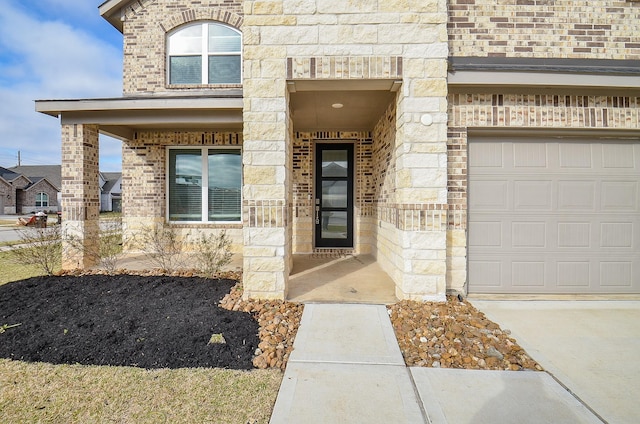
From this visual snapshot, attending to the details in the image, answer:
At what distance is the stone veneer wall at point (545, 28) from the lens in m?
4.47

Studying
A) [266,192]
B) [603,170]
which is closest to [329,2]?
[266,192]

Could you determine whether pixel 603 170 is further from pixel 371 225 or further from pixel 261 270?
pixel 261 270

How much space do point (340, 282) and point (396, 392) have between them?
2.81m

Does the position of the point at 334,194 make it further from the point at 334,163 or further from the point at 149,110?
the point at 149,110

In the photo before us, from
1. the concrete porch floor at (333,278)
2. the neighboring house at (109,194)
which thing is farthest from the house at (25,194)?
the concrete porch floor at (333,278)

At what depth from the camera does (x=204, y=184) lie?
799 centimetres

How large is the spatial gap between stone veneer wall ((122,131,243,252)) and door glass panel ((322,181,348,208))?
227 cm

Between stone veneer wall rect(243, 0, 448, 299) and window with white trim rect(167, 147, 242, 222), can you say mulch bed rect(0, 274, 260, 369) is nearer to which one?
stone veneer wall rect(243, 0, 448, 299)

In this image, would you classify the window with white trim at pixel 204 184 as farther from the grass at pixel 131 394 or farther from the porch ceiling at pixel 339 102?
the grass at pixel 131 394

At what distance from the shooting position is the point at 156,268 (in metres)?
5.89

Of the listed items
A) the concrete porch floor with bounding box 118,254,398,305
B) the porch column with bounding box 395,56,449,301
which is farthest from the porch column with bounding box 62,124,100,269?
the porch column with bounding box 395,56,449,301

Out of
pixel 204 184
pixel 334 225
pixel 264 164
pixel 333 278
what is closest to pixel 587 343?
pixel 333 278

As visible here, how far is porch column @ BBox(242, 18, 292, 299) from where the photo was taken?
4.18 metres

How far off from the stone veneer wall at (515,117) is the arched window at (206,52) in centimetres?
562
